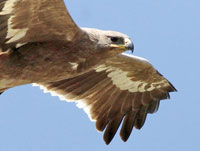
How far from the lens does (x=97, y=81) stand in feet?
31.3

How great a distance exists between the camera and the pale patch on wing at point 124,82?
946cm

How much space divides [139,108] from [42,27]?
294 cm

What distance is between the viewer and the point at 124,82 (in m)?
9.64

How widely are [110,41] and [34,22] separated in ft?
3.82

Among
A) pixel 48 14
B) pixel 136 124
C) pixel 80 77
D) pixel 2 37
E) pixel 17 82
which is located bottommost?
pixel 136 124

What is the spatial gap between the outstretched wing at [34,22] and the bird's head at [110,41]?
298 mm

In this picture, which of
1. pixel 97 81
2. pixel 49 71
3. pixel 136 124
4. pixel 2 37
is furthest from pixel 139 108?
pixel 2 37

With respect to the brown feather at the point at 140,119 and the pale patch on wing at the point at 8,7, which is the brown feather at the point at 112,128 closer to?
the brown feather at the point at 140,119

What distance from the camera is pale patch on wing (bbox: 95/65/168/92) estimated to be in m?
9.46

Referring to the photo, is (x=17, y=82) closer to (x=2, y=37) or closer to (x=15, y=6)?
(x=2, y=37)

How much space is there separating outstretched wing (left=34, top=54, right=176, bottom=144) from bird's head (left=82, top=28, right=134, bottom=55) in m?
1.46

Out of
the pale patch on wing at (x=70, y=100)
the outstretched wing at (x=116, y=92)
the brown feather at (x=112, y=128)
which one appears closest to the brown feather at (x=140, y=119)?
the outstretched wing at (x=116, y=92)

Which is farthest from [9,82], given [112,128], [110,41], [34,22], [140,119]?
[140,119]

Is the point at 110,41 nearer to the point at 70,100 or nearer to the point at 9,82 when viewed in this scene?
the point at 9,82
